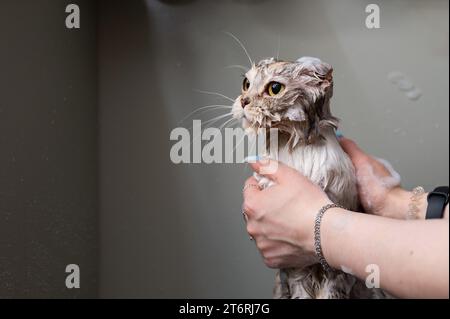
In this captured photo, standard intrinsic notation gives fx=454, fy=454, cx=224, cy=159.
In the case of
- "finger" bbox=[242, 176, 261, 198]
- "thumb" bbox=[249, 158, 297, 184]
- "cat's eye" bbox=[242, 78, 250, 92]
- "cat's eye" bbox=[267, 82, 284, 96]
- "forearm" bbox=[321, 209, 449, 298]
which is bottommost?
"forearm" bbox=[321, 209, 449, 298]

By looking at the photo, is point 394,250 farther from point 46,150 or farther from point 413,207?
point 46,150

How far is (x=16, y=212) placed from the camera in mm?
676

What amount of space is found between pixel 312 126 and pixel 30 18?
45 cm

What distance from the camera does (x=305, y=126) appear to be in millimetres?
600

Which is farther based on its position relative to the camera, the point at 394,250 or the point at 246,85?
the point at 246,85

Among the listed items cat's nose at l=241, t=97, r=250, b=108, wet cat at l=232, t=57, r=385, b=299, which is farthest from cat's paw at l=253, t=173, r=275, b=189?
cat's nose at l=241, t=97, r=250, b=108

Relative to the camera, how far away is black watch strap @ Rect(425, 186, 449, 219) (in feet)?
1.66

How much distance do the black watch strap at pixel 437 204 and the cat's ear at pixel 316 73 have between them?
0.62 feet

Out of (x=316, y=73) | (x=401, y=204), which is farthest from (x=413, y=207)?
(x=316, y=73)

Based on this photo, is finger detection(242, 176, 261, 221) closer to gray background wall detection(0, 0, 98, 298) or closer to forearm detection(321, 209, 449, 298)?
forearm detection(321, 209, 449, 298)

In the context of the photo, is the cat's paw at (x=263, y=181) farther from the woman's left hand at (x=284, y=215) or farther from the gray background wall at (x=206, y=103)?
the gray background wall at (x=206, y=103)

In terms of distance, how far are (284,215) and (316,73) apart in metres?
0.19

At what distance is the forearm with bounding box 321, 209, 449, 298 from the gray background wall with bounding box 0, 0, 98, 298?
0.46 metres
